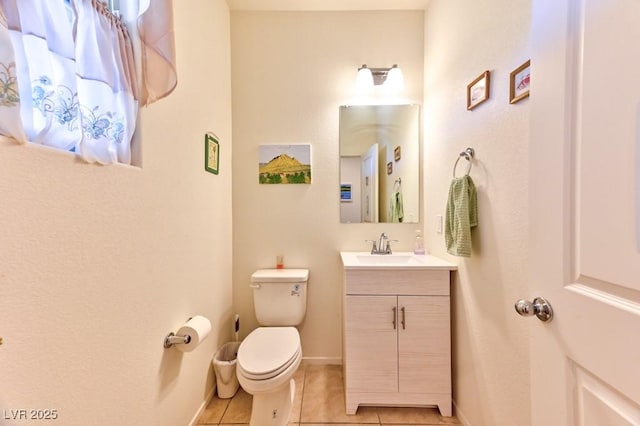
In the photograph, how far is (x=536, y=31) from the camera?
722mm

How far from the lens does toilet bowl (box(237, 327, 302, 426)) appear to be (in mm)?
1272

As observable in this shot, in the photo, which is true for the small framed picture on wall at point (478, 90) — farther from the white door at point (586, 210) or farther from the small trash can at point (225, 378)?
the small trash can at point (225, 378)

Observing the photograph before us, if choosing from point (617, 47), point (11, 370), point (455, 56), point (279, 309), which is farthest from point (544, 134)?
point (279, 309)

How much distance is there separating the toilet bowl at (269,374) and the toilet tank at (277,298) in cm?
32

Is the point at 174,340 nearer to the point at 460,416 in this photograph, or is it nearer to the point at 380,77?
the point at 460,416

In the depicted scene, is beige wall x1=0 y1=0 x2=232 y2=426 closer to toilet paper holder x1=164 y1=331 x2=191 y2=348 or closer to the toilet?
toilet paper holder x1=164 y1=331 x2=191 y2=348

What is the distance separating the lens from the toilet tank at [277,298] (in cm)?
188

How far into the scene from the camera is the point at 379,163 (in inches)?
83.0

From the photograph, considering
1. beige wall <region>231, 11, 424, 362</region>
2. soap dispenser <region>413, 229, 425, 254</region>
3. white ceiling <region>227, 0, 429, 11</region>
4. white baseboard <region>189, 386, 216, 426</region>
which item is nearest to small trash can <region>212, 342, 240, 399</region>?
white baseboard <region>189, 386, 216, 426</region>

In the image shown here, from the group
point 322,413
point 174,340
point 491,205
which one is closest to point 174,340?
point 174,340

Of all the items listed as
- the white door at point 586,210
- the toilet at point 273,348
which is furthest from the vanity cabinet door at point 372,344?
the white door at point 586,210

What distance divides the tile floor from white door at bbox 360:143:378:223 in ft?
4.14

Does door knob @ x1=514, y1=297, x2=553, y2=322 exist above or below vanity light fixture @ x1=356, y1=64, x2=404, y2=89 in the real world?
below

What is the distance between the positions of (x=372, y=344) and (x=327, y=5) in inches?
96.3
